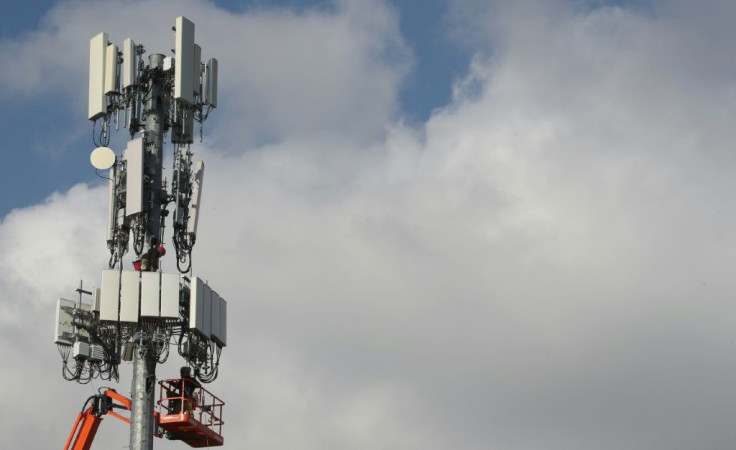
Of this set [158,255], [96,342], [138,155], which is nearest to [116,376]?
[96,342]

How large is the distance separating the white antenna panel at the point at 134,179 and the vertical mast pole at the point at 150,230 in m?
0.98

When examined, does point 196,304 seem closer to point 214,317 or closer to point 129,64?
point 214,317

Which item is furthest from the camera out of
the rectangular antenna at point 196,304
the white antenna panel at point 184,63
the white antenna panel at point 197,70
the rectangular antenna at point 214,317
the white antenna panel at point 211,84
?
the white antenna panel at point 211,84

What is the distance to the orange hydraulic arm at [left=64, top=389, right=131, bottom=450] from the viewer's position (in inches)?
2923

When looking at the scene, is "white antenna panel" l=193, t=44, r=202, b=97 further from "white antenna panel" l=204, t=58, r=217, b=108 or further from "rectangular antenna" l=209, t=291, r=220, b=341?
"rectangular antenna" l=209, t=291, r=220, b=341

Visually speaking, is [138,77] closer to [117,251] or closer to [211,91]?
[211,91]

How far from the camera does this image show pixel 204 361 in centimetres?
7438

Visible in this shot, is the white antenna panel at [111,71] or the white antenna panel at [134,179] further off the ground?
the white antenna panel at [111,71]

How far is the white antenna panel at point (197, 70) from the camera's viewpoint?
78.7 metres

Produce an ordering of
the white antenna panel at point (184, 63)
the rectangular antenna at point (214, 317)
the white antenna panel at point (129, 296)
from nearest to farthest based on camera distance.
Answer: the white antenna panel at point (129, 296)
the rectangular antenna at point (214, 317)
the white antenna panel at point (184, 63)

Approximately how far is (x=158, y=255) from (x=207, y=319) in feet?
14.3

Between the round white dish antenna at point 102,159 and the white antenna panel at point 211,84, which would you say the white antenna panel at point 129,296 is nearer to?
the round white dish antenna at point 102,159

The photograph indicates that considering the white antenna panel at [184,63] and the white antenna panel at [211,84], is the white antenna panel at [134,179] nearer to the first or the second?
the white antenna panel at [184,63]

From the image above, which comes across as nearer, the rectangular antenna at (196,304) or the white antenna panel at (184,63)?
the rectangular antenna at (196,304)
